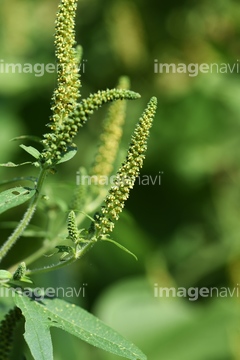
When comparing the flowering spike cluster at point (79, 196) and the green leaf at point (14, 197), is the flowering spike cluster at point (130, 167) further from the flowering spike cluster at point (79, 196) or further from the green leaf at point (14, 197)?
the flowering spike cluster at point (79, 196)

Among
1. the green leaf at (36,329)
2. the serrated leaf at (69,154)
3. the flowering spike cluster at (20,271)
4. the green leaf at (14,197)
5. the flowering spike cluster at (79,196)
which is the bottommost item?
the green leaf at (36,329)

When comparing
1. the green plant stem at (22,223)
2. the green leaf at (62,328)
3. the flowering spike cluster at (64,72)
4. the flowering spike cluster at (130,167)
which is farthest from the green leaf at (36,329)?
the flowering spike cluster at (64,72)

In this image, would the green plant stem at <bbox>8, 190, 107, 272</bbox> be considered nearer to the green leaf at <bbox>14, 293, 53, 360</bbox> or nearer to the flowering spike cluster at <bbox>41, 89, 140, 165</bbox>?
the green leaf at <bbox>14, 293, 53, 360</bbox>

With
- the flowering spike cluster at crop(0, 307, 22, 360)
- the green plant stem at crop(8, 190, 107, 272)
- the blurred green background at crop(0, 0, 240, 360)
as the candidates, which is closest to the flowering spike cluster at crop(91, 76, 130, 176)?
the green plant stem at crop(8, 190, 107, 272)

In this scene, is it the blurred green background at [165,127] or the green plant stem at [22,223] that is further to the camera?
the blurred green background at [165,127]

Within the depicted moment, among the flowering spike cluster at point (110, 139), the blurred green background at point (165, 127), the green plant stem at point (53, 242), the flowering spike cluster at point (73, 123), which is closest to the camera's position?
the flowering spike cluster at point (73, 123)

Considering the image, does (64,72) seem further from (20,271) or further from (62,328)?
(62,328)

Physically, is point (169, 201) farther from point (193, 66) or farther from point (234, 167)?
point (193, 66)
